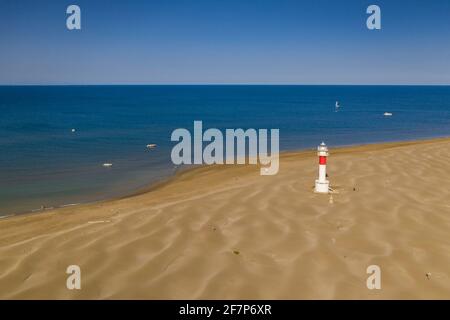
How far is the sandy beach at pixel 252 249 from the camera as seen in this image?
18.8ft

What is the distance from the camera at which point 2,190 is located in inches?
746

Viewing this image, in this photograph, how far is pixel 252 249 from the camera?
711 cm

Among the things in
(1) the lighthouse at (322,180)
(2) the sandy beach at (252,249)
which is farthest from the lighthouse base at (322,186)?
(2) the sandy beach at (252,249)

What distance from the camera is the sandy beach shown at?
5738 mm

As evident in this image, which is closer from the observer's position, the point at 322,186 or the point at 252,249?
the point at 252,249

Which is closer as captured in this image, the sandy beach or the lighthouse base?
the sandy beach

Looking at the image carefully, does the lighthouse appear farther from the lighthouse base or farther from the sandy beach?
the sandy beach

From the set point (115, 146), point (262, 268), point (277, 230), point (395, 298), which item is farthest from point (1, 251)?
point (115, 146)

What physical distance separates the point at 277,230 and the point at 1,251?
488 cm

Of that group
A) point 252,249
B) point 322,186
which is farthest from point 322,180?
point 252,249

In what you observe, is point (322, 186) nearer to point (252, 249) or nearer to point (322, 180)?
point (322, 180)

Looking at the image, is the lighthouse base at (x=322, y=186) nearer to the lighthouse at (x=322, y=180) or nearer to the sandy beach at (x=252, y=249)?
the lighthouse at (x=322, y=180)

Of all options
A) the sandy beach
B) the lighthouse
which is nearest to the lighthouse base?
the lighthouse
